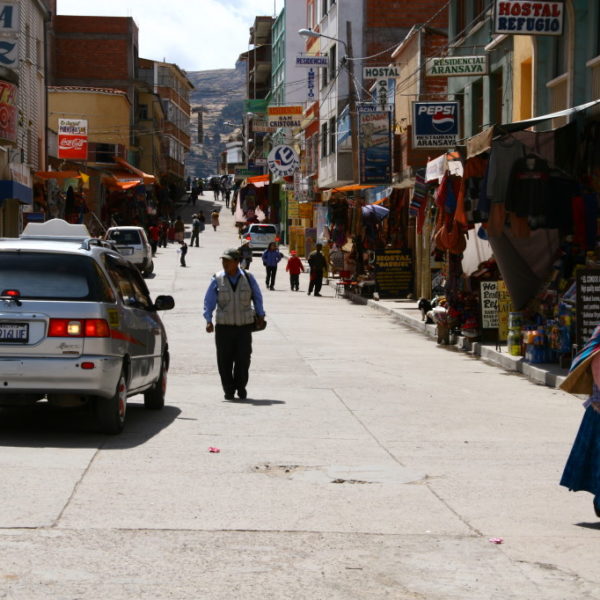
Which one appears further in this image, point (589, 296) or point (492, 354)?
point (492, 354)

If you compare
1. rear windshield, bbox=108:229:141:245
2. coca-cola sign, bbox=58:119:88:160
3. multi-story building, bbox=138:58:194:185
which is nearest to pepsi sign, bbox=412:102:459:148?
rear windshield, bbox=108:229:141:245

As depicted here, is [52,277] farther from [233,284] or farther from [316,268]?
[316,268]

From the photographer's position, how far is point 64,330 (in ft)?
37.4

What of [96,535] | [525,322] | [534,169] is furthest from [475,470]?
[525,322]

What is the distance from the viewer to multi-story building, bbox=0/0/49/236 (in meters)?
33.3

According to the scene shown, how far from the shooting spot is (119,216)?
248 feet

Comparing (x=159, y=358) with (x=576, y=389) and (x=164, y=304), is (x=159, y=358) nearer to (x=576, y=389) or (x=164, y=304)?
Answer: (x=164, y=304)

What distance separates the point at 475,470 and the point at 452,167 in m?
11.5

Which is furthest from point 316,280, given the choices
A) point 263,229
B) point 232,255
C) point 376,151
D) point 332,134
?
point 232,255

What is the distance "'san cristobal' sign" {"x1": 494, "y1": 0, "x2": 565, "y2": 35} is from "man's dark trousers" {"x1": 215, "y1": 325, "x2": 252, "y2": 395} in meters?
8.77

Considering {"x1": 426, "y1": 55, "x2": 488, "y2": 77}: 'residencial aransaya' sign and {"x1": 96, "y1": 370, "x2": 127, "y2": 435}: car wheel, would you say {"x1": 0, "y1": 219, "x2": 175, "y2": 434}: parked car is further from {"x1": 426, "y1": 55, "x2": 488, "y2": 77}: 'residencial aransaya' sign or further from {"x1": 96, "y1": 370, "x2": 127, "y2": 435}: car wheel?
{"x1": 426, "y1": 55, "x2": 488, "y2": 77}: 'residencial aransaya' sign

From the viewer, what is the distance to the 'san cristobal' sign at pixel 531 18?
21.5m

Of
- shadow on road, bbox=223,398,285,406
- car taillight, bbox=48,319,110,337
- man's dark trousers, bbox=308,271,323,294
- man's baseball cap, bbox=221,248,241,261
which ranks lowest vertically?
shadow on road, bbox=223,398,285,406

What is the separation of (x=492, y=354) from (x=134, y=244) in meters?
27.5
